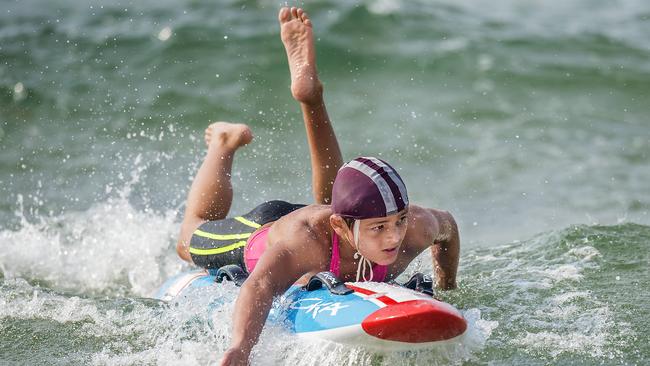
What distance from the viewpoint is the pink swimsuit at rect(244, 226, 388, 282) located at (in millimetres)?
5188

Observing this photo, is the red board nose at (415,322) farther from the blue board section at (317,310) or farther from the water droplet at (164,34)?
the water droplet at (164,34)

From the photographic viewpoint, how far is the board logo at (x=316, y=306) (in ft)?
15.6

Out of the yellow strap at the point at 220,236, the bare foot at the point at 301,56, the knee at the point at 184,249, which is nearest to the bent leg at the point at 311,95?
the bare foot at the point at 301,56

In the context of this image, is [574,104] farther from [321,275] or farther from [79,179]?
[321,275]

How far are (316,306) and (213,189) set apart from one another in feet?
6.74

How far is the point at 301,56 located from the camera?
6.04 metres

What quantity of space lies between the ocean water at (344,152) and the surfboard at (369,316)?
11 cm

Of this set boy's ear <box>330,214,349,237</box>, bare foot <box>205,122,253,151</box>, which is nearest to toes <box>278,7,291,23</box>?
bare foot <box>205,122,253,151</box>

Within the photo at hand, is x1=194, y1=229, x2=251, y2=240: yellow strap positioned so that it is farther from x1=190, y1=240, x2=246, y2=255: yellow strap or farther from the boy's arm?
the boy's arm

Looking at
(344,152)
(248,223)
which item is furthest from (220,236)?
(344,152)

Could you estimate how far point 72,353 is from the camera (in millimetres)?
5422

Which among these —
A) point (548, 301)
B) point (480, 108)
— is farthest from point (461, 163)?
point (548, 301)

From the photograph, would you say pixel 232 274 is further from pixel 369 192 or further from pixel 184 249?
pixel 369 192

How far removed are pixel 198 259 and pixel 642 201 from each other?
199 inches
